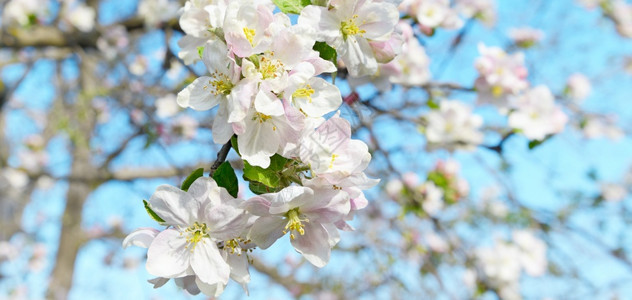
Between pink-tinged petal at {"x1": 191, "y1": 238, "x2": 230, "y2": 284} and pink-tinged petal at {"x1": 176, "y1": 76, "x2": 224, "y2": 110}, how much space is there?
18 centimetres

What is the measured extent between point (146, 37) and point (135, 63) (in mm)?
754

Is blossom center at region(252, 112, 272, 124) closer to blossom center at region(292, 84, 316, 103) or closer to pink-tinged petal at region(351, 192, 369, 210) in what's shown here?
blossom center at region(292, 84, 316, 103)

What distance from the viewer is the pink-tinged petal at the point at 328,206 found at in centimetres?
60

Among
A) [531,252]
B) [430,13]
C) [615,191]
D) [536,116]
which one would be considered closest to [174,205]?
[430,13]

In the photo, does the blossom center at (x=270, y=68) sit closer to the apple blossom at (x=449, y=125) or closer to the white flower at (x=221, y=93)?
the white flower at (x=221, y=93)

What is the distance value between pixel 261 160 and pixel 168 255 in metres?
0.18

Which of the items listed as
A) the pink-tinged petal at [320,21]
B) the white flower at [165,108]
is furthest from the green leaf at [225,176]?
the white flower at [165,108]

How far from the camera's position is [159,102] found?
2.87 m

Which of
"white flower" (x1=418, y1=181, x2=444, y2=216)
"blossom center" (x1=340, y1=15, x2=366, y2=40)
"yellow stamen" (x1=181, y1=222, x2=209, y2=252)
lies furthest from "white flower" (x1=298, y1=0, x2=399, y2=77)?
"white flower" (x1=418, y1=181, x2=444, y2=216)

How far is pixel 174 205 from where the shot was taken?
0.63 metres

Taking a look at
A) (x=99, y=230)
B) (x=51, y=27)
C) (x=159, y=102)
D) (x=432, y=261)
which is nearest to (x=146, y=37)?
(x=51, y=27)

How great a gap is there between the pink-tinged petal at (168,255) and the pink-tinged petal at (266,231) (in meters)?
0.10

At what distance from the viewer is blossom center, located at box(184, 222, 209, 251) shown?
630 millimetres

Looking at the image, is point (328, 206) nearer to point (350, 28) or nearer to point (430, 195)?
point (350, 28)
